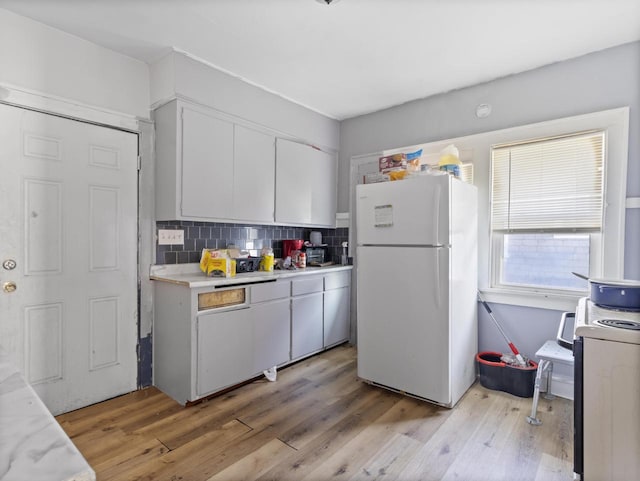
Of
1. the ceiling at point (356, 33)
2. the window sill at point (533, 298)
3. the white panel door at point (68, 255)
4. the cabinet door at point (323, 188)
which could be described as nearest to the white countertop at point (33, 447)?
the white panel door at point (68, 255)

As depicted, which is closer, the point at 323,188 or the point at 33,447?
Answer: the point at 33,447

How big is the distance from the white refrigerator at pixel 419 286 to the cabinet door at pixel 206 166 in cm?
116

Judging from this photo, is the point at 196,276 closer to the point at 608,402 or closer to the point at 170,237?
the point at 170,237

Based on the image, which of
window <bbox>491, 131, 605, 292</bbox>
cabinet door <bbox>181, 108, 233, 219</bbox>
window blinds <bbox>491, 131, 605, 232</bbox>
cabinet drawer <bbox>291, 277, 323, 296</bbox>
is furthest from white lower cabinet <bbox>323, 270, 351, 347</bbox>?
window blinds <bbox>491, 131, 605, 232</bbox>

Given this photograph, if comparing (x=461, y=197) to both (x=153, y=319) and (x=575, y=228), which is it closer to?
(x=575, y=228)

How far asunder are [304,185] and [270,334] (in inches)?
62.6

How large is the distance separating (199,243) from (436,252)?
2000 mm

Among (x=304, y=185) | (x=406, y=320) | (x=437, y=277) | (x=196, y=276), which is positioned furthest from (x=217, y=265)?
(x=437, y=277)

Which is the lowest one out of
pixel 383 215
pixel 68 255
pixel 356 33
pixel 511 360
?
pixel 511 360

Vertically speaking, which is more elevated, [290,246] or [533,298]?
[290,246]

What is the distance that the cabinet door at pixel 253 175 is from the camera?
3006 mm

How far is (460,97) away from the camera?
10.3 feet

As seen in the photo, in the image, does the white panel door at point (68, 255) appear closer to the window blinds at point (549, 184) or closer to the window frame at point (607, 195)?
the window blinds at point (549, 184)

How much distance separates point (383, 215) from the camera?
2.66 meters
